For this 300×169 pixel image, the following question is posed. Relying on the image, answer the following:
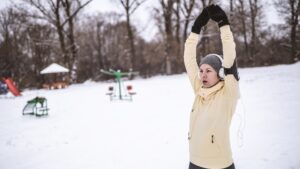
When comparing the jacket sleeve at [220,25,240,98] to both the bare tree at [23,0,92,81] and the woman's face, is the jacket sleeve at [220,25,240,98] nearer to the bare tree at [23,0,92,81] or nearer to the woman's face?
the woman's face

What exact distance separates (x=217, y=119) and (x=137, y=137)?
471 centimetres

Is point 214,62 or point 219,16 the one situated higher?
point 219,16

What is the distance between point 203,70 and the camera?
2.85 m

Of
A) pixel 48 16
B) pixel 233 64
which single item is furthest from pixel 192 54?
pixel 48 16

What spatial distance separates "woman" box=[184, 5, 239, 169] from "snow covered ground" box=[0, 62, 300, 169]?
153cm

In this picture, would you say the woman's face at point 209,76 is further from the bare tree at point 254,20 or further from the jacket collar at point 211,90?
the bare tree at point 254,20

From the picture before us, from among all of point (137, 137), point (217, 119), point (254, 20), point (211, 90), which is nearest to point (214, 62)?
point (211, 90)

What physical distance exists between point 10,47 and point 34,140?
3688 cm

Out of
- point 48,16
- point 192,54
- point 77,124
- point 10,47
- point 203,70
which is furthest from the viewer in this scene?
point 10,47

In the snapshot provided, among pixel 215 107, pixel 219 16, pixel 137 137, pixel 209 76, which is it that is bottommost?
pixel 137 137

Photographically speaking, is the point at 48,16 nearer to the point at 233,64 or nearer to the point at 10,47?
the point at 10,47

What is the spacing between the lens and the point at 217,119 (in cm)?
272

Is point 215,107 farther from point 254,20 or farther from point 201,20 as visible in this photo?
point 254,20

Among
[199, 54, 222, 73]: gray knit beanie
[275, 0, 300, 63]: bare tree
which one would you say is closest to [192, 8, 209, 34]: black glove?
[199, 54, 222, 73]: gray knit beanie
